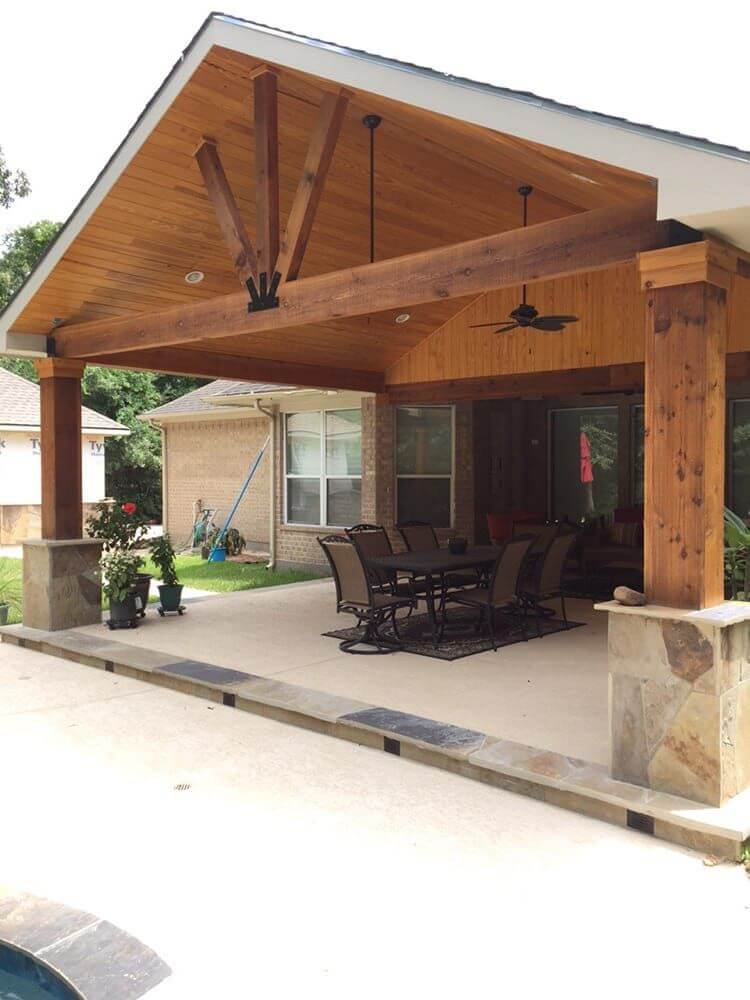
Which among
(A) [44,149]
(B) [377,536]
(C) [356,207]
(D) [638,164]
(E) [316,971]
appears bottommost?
(E) [316,971]

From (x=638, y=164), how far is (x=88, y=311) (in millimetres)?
5687

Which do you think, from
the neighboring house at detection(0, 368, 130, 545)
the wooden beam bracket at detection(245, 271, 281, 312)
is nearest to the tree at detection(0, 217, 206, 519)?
the neighboring house at detection(0, 368, 130, 545)

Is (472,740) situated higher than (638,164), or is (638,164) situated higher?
(638,164)

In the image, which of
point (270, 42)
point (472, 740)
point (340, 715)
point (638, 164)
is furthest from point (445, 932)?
point (270, 42)

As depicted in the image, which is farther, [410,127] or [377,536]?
[377,536]

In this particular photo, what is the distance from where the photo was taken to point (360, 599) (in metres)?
7.35

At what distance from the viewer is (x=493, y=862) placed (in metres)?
3.60

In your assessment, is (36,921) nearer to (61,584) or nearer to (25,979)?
(25,979)

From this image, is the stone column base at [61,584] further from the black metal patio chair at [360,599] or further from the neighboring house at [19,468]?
the neighboring house at [19,468]

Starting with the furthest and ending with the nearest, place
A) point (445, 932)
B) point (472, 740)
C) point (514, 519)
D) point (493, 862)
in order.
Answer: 1. point (514, 519)
2. point (472, 740)
3. point (493, 862)
4. point (445, 932)

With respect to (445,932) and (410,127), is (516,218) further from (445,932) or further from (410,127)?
(445,932)

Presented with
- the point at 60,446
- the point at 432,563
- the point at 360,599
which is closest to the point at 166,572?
the point at 60,446

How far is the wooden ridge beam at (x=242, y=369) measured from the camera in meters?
8.67

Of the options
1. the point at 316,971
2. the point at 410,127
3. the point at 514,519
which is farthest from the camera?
the point at 514,519
